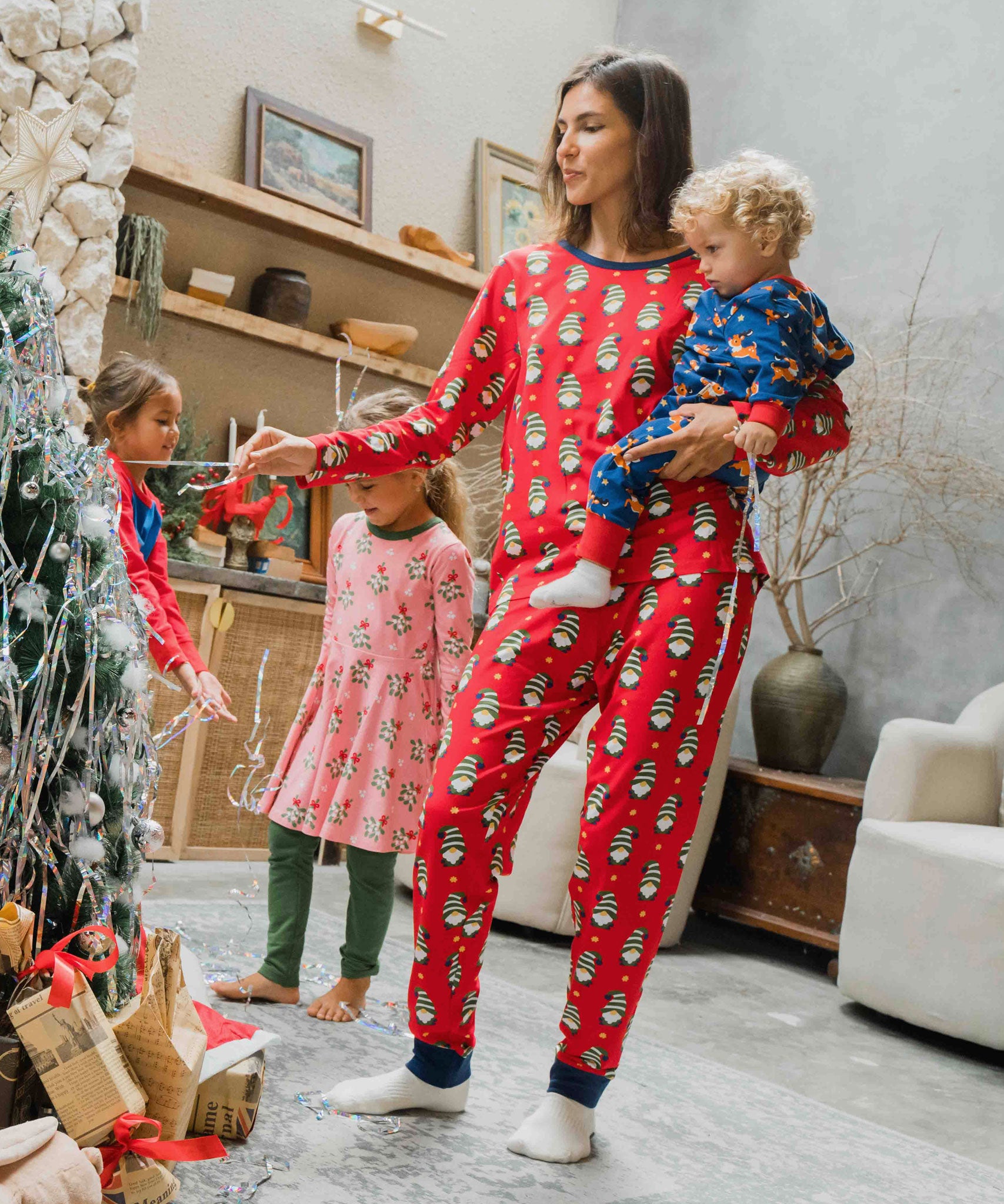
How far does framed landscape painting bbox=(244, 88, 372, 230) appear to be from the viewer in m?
3.39

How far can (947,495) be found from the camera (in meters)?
3.35

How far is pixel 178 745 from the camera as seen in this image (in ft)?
9.44

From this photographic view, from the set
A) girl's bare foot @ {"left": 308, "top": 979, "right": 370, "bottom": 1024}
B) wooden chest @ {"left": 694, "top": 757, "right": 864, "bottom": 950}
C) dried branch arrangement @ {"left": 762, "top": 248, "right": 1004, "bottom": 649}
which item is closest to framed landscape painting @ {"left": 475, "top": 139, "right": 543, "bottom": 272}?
dried branch arrangement @ {"left": 762, "top": 248, "right": 1004, "bottom": 649}

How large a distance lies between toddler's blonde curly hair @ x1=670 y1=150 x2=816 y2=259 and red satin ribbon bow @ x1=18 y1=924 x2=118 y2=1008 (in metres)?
1.00

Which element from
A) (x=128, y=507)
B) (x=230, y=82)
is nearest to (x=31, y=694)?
(x=128, y=507)

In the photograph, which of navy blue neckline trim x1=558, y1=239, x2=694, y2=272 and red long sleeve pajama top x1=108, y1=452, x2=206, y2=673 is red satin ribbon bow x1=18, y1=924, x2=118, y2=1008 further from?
navy blue neckline trim x1=558, y1=239, x2=694, y2=272

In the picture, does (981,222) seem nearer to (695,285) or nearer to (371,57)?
(371,57)

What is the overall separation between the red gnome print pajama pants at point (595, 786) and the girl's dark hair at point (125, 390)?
0.84 metres

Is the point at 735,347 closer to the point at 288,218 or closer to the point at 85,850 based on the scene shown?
the point at 85,850

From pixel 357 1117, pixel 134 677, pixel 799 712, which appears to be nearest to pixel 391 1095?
pixel 357 1117

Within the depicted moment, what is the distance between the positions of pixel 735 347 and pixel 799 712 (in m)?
1.92

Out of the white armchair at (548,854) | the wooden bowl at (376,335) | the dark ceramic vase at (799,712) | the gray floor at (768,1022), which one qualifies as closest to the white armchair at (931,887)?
the gray floor at (768,1022)

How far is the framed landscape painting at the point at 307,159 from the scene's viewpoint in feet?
11.1

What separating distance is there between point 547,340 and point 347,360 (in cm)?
218
